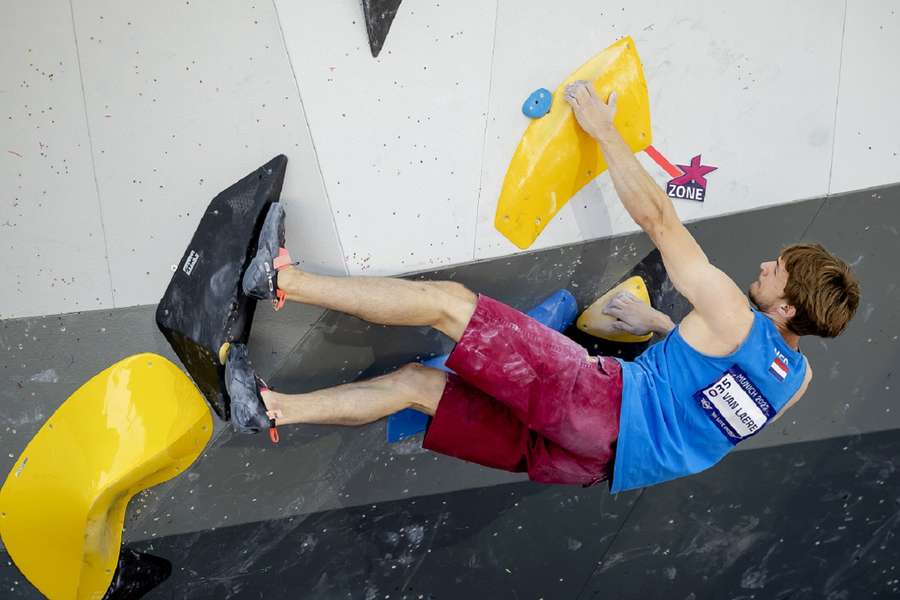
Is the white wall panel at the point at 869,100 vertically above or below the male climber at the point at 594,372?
above

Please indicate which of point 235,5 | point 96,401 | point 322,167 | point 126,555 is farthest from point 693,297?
point 126,555

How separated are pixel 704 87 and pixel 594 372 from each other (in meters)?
0.77

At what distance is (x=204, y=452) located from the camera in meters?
2.02

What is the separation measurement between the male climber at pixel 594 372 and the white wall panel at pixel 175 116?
0.19 metres

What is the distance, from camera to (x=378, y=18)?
1.86 metres

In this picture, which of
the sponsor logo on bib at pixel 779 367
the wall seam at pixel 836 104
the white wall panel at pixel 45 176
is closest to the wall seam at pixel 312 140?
the white wall panel at pixel 45 176

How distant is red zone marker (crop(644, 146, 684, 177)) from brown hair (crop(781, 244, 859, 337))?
432 mm

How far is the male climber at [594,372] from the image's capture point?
1.75 meters

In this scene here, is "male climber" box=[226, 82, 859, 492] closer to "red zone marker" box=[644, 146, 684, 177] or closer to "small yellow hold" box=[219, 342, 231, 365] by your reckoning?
"small yellow hold" box=[219, 342, 231, 365]

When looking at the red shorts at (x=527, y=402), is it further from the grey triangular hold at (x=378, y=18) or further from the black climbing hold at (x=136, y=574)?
the black climbing hold at (x=136, y=574)

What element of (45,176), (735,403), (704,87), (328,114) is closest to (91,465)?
(45,176)

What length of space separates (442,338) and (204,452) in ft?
1.95

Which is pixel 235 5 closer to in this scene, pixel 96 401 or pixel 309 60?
pixel 309 60

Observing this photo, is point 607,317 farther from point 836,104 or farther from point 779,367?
point 836,104
